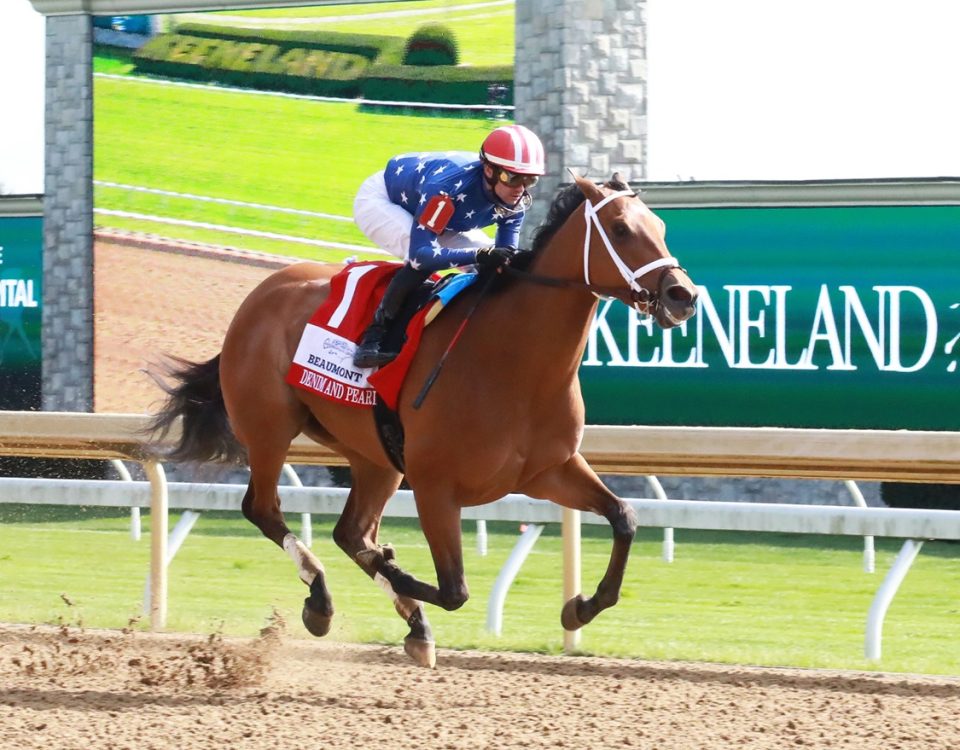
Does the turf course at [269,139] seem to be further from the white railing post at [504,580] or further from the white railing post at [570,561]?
the white railing post at [570,561]

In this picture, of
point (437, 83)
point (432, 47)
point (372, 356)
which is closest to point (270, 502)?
point (372, 356)

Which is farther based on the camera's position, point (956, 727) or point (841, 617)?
point (841, 617)

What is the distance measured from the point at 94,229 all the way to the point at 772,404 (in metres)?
7.03

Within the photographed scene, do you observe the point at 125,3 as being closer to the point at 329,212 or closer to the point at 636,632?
the point at 329,212

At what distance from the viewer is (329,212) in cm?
1354

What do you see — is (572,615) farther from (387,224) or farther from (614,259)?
(387,224)

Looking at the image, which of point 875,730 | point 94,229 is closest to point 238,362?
point 875,730

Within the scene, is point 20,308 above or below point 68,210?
below

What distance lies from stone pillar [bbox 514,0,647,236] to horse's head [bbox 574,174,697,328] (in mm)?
7144

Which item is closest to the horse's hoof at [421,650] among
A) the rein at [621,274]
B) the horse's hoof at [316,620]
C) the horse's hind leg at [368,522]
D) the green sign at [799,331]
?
the horse's hind leg at [368,522]

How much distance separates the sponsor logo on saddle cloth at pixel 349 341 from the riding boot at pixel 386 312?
0.06 meters

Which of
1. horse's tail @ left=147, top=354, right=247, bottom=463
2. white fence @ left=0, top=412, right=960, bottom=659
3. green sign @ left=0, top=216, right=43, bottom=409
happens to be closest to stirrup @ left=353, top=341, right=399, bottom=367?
white fence @ left=0, top=412, right=960, bottom=659

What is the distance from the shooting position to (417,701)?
4.89 metres

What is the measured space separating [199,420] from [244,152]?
26.7 feet
